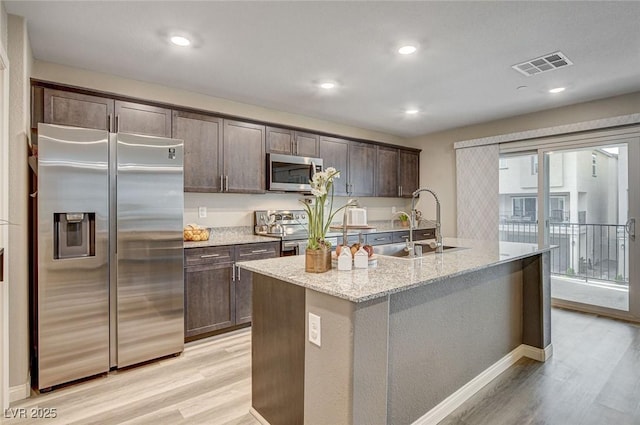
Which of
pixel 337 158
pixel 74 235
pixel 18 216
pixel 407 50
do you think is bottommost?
pixel 74 235

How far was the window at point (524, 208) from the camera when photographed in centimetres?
480

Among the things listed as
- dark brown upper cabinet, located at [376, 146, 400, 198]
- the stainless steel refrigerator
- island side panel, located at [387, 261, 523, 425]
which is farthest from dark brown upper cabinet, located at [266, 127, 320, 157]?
island side panel, located at [387, 261, 523, 425]

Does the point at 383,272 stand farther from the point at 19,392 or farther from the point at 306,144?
the point at 306,144

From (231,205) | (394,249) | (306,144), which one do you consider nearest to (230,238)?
(231,205)

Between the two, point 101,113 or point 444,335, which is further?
point 101,113

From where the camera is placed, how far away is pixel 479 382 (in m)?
2.35

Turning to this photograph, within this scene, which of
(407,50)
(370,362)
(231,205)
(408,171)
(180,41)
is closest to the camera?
(370,362)

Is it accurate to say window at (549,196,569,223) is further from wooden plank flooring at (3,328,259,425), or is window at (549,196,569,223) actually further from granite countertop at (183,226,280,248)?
wooden plank flooring at (3,328,259,425)

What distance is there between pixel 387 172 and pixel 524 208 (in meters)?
2.06

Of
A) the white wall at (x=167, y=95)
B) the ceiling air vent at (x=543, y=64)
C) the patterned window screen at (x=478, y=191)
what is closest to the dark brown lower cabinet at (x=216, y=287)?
the white wall at (x=167, y=95)

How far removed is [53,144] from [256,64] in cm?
163

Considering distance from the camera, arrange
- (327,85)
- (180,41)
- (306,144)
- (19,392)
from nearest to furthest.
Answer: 1. (19,392)
2. (180,41)
3. (327,85)
4. (306,144)

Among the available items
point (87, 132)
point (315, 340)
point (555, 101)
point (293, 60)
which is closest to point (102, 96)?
point (87, 132)

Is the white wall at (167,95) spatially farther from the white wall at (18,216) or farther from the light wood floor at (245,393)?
the light wood floor at (245,393)
